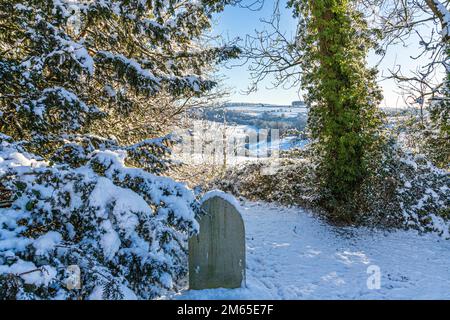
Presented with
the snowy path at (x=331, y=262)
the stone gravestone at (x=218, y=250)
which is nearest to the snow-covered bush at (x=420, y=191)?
the snowy path at (x=331, y=262)

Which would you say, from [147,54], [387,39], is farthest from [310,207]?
[147,54]

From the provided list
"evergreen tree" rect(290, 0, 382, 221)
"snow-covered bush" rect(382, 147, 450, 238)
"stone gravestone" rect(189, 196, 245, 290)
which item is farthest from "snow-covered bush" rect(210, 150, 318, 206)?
"stone gravestone" rect(189, 196, 245, 290)

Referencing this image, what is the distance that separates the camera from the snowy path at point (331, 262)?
411 cm

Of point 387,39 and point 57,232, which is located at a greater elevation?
point 387,39

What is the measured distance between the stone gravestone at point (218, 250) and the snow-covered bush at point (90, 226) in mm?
1126

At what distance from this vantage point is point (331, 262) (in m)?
5.17

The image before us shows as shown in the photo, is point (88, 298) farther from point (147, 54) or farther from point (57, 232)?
point (147, 54)

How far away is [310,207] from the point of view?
25.1 ft

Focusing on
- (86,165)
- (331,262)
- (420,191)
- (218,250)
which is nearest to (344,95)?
(420,191)

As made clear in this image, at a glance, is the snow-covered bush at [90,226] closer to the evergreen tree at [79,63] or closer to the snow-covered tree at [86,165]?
the snow-covered tree at [86,165]

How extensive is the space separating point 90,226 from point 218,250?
6.22ft

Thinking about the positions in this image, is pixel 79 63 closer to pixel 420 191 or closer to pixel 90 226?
pixel 90 226

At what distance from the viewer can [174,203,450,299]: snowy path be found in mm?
4113
